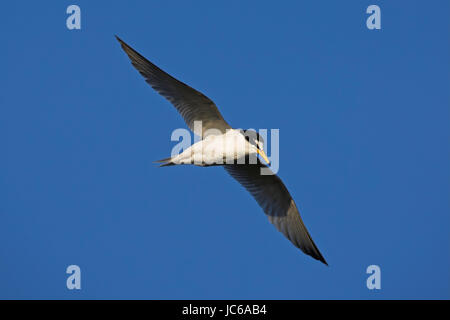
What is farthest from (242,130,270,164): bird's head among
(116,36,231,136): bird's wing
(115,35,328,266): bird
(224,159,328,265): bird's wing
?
(224,159,328,265): bird's wing

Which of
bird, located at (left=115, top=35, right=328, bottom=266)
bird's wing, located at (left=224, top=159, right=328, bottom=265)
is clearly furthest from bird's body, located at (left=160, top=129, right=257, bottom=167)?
bird's wing, located at (left=224, top=159, right=328, bottom=265)

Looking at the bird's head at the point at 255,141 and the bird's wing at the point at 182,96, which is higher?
the bird's wing at the point at 182,96

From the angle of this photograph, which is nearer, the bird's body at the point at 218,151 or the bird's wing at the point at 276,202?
the bird's body at the point at 218,151

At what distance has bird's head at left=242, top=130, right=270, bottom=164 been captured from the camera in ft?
24.8

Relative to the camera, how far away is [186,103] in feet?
25.8

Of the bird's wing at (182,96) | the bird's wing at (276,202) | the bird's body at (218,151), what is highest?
the bird's wing at (182,96)

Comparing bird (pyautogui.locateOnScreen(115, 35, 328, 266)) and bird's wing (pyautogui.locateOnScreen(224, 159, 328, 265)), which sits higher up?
bird (pyautogui.locateOnScreen(115, 35, 328, 266))

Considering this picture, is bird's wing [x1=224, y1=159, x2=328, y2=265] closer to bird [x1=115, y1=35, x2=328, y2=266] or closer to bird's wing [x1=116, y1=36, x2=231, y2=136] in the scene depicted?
bird [x1=115, y1=35, x2=328, y2=266]

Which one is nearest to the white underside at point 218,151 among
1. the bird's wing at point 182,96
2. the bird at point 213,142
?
the bird at point 213,142

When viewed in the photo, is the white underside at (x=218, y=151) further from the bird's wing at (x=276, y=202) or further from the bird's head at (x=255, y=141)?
the bird's wing at (x=276, y=202)

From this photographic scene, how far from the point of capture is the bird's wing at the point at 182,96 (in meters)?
7.59

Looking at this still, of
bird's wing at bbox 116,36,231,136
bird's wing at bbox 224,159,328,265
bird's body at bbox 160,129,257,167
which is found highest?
bird's wing at bbox 116,36,231,136

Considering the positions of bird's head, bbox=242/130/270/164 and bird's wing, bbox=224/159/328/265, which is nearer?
bird's head, bbox=242/130/270/164
